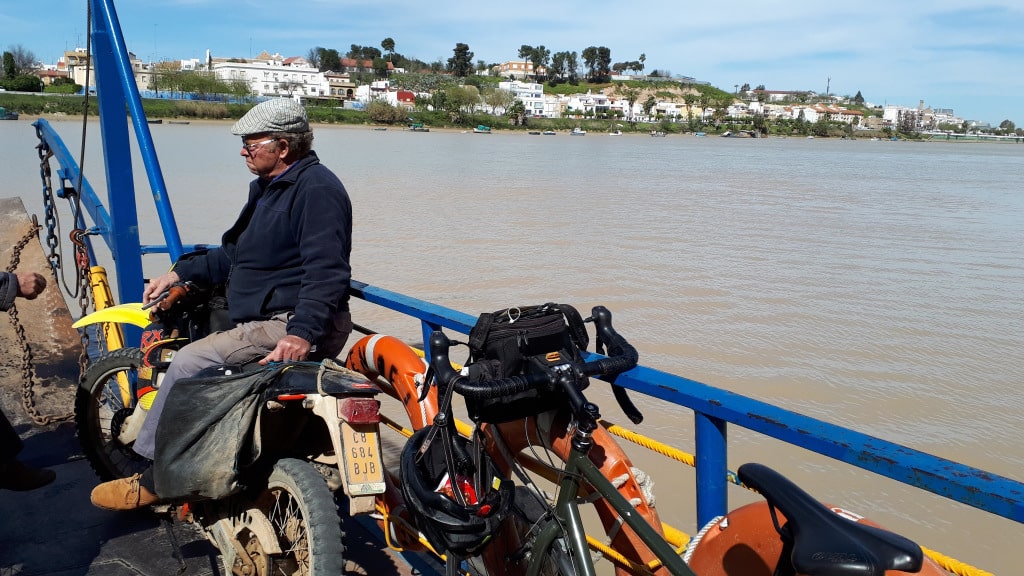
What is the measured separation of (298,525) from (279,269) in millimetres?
953

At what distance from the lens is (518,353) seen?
6.96 feet

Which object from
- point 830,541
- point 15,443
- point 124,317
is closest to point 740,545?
point 830,541

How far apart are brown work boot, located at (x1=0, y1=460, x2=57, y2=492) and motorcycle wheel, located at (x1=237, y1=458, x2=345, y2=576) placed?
1367 mm

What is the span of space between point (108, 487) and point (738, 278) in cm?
1206

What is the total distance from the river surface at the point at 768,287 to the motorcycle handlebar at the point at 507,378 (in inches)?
155

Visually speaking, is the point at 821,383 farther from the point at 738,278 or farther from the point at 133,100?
the point at 133,100

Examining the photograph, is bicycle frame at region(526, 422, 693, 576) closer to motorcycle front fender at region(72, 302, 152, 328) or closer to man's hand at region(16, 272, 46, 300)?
motorcycle front fender at region(72, 302, 152, 328)

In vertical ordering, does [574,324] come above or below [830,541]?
above

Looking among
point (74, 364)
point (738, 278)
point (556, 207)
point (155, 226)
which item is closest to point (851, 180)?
point (556, 207)

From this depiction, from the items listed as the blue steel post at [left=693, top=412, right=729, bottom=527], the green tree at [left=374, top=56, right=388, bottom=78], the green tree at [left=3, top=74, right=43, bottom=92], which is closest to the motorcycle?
the blue steel post at [left=693, top=412, right=729, bottom=527]

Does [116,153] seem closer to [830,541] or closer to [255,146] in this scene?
[255,146]

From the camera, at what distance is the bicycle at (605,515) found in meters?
1.42

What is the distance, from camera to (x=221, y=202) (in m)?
19.8

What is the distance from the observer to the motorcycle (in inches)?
97.4
